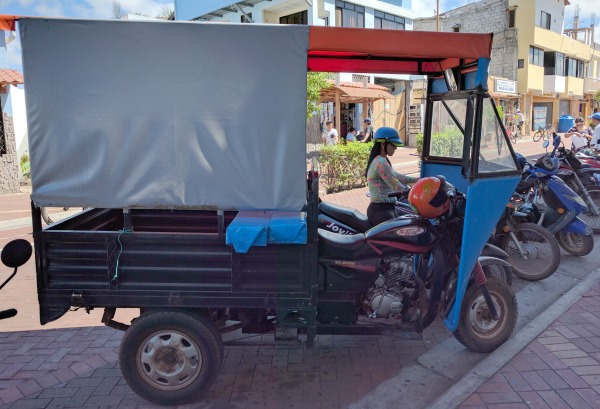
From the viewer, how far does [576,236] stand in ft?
19.8

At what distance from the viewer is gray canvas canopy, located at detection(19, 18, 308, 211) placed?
2762 mm

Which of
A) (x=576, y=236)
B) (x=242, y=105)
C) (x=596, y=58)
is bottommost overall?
(x=576, y=236)

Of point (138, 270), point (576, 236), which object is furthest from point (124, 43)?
point (576, 236)

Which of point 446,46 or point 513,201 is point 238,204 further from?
point 513,201

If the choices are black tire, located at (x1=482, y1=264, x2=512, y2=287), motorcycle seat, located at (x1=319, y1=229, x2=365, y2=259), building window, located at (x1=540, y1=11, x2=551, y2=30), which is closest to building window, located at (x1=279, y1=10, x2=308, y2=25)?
black tire, located at (x1=482, y1=264, x2=512, y2=287)

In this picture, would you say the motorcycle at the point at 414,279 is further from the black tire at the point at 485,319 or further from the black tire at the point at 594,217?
the black tire at the point at 594,217

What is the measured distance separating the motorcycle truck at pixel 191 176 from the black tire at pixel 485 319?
34cm

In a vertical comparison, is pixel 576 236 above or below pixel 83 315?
above

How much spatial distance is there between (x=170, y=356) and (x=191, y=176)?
120 centimetres

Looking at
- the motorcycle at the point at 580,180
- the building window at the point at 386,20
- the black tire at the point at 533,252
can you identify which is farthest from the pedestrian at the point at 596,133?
the building window at the point at 386,20

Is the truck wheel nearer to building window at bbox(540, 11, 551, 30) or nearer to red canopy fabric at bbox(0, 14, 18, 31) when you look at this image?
red canopy fabric at bbox(0, 14, 18, 31)

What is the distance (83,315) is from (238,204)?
109 inches

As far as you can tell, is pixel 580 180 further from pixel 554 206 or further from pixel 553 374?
pixel 553 374

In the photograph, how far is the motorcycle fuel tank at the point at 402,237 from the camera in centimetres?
338
